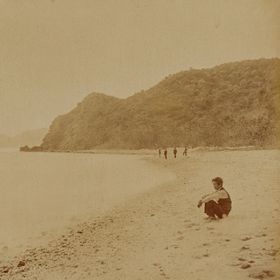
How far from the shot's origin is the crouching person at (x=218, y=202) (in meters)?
11.2

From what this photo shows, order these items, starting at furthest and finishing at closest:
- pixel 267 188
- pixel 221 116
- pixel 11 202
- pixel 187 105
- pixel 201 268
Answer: pixel 187 105
pixel 221 116
pixel 11 202
pixel 267 188
pixel 201 268

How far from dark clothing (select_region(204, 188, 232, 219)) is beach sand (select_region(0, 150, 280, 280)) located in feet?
0.89

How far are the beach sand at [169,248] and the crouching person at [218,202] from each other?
0.28 metres

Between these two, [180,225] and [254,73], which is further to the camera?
[254,73]

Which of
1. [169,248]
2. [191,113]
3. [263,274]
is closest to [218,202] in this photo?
[169,248]

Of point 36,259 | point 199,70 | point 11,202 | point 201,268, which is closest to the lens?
point 201,268

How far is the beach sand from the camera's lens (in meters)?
8.48

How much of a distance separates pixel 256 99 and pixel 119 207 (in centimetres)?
8359

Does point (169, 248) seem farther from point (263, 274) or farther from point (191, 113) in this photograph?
point (191, 113)

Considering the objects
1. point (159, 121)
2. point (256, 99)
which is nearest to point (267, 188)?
point (256, 99)

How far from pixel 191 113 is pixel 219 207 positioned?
317ft

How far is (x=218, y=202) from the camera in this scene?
11734mm

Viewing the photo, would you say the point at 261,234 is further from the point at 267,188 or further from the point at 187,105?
the point at 187,105

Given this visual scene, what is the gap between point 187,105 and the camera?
110 m
